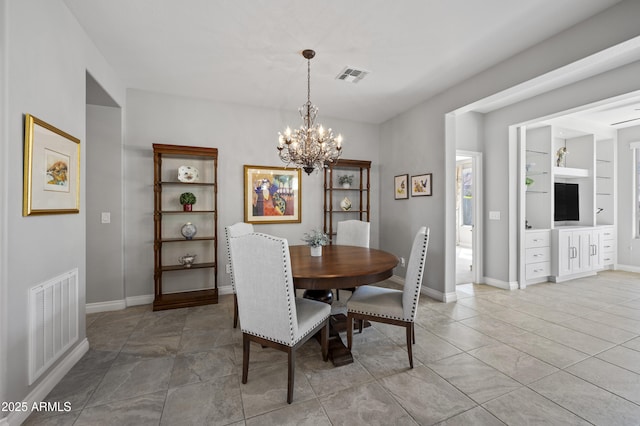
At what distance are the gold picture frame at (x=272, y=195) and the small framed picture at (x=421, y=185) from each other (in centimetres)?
174

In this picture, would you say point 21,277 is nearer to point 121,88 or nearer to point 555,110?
point 121,88

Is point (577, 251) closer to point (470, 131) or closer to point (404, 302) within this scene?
point (470, 131)

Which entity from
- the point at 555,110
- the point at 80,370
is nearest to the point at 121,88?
the point at 80,370

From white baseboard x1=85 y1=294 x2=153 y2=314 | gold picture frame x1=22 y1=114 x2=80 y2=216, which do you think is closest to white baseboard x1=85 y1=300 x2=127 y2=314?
→ white baseboard x1=85 y1=294 x2=153 y2=314

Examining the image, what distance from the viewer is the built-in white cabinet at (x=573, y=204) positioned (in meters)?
4.20

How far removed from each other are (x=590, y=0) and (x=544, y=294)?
3.44 meters

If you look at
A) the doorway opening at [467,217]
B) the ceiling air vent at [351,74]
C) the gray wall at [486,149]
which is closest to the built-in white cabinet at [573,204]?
the gray wall at [486,149]

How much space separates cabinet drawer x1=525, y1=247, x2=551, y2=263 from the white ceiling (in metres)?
2.91

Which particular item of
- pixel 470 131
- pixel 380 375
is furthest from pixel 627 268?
pixel 380 375

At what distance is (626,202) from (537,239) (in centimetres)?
259

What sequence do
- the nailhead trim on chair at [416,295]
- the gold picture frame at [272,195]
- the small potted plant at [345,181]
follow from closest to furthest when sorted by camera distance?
the nailhead trim on chair at [416,295] < the gold picture frame at [272,195] < the small potted plant at [345,181]

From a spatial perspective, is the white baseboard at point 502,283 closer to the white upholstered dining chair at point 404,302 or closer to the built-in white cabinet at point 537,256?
the built-in white cabinet at point 537,256

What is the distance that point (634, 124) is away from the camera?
184 inches

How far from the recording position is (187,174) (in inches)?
133
